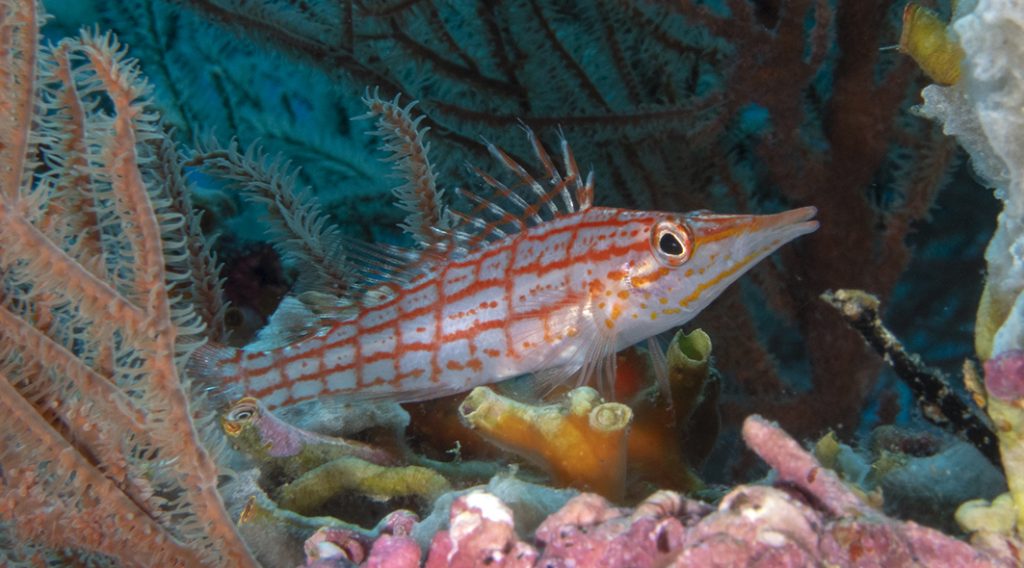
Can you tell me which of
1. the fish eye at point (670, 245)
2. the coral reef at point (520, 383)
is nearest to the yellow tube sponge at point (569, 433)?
the coral reef at point (520, 383)

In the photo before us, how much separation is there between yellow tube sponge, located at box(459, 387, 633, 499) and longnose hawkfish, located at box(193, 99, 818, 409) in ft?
2.00

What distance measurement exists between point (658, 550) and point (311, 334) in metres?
2.25

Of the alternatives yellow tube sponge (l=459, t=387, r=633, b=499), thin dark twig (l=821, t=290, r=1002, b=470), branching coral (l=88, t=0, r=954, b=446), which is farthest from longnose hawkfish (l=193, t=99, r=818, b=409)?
branching coral (l=88, t=0, r=954, b=446)

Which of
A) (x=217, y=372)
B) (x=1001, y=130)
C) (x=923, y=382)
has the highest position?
(x=1001, y=130)

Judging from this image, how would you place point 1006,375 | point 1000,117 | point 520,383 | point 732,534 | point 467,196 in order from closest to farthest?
point 732,534 < point 1006,375 < point 1000,117 < point 467,196 < point 520,383

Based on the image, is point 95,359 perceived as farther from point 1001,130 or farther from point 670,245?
point 1001,130

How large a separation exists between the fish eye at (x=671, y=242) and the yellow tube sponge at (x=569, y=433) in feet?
2.79

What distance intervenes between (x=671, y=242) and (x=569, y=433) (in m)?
1.04

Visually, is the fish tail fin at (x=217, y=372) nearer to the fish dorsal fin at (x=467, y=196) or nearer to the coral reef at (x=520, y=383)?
the coral reef at (x=520, y=383)

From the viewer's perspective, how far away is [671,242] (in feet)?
9.63

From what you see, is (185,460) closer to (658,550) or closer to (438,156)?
(658,550)

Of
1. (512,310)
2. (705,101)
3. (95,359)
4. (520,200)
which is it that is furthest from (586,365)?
(705,101)

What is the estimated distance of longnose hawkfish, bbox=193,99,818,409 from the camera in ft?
9.77

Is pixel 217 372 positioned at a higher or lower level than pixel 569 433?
lower
